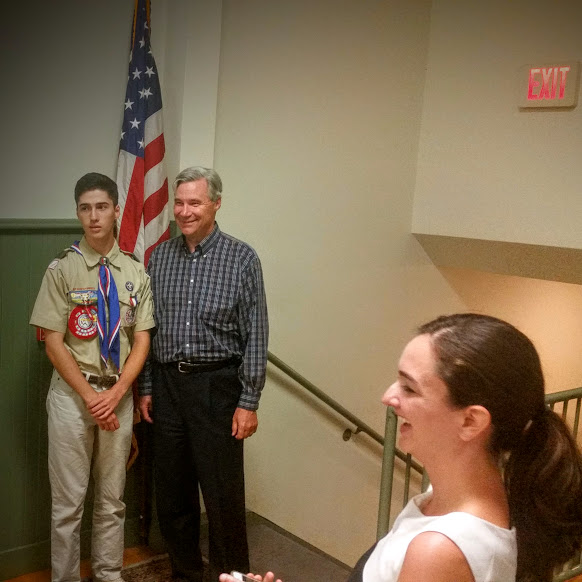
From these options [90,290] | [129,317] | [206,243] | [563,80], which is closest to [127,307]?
[129,317]

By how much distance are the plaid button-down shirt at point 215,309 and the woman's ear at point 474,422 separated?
1.86 meters

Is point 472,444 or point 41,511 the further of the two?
point 41,511

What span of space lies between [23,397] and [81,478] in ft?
1.48

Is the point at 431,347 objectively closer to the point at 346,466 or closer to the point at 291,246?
the point at 291,246

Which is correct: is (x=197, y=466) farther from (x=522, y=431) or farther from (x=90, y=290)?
(x=522, y=431)

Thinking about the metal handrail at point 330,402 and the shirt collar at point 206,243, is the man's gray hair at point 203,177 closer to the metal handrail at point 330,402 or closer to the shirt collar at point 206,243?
the shirt collar at point 206,243

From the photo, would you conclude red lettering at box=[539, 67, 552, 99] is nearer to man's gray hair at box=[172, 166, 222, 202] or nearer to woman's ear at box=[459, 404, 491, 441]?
man's gray hair at box=[172, 166, 222, 202]

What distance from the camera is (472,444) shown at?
1.20m

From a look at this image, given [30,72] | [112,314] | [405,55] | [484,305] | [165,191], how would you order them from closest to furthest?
[112,314] < [30,72] < [165,191] < [405,55] < [484,305]

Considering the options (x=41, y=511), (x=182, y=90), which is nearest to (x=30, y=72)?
(x=182, y=90)

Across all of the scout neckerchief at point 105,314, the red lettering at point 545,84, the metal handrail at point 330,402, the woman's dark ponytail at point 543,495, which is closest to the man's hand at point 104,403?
the scout neckerchief at point 105,314

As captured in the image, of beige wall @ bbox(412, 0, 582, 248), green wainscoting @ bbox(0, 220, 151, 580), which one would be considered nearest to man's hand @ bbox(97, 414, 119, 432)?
green wainscoting @ bbox(0, 220, 151, 580)

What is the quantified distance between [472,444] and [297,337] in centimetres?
294

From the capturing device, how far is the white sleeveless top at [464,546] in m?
1.10
